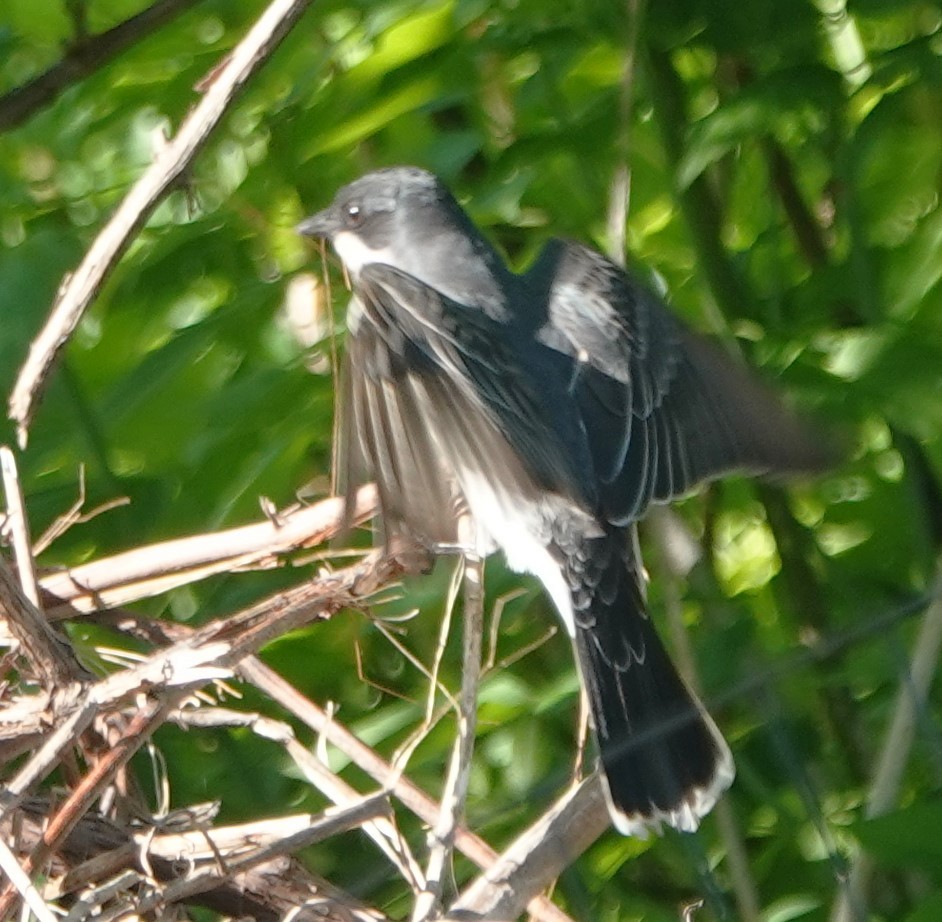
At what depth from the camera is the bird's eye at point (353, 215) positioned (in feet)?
9.97

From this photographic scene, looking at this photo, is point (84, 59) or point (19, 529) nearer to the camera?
point (19, 529)

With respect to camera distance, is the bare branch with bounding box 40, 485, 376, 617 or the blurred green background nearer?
the bare branch with bounding box 40, 485, 376, 617

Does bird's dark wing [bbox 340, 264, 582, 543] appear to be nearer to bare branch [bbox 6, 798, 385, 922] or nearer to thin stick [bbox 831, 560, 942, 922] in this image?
bare branch [bbox 6, 798, 385, 922]

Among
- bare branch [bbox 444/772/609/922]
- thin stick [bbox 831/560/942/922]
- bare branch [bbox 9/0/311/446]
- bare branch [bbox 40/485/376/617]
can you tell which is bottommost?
thin stick [bbox 831/560/942/922]

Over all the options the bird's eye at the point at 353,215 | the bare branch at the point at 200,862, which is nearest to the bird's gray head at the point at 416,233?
the bird's eye at the point at 353,215

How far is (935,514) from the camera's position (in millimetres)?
3123

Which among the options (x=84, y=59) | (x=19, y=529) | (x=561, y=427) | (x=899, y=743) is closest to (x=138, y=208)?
(x=19, y=529)

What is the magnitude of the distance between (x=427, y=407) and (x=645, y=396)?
559mm

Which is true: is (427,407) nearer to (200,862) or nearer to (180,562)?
(180,562)

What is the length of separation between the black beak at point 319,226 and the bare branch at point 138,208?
815 millimetres

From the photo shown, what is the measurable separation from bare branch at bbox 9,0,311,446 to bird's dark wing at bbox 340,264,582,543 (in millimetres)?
403

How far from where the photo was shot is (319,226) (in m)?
3.02

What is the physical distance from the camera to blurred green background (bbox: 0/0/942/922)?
8.63 feet

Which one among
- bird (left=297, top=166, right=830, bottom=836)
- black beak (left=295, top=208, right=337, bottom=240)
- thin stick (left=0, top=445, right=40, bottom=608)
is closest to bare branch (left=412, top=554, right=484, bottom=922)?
bird (left=297, top=166, right=830, bottom=836)
